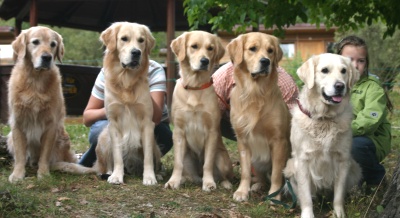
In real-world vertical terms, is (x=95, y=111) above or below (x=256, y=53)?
below

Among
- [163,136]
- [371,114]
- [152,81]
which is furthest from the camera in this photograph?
[163,136]

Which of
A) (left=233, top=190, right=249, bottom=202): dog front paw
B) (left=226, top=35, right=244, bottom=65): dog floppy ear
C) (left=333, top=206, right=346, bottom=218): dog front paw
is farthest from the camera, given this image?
(left=226, top=35, right=244, bottom=65): dog floppy ear

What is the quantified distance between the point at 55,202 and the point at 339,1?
3416mm

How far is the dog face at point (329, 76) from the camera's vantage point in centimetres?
396

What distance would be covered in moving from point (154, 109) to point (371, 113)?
2.03 metres

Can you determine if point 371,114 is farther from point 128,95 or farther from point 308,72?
point 128,95

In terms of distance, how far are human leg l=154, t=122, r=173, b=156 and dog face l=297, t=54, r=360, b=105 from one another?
201 centimetres

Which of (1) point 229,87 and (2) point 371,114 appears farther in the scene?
(1) point 229,87

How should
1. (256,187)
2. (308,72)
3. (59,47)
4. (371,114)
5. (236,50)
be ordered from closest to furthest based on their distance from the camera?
1. (308,72)
2. (371,114)
3. (236,50)
4. (256,187)
5. (59,47)

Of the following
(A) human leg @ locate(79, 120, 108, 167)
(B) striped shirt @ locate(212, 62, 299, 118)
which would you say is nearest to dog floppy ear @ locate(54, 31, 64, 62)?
(A) human leg @ locate(79, 120, 108, 167)

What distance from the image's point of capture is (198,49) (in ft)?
15.8

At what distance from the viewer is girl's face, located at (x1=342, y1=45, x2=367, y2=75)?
15.2 feet

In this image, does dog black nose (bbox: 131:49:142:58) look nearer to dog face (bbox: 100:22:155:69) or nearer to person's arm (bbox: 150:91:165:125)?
dog face (bbox: 100:22:155:69)

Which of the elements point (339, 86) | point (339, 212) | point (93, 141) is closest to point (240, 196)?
point (339, 212)
